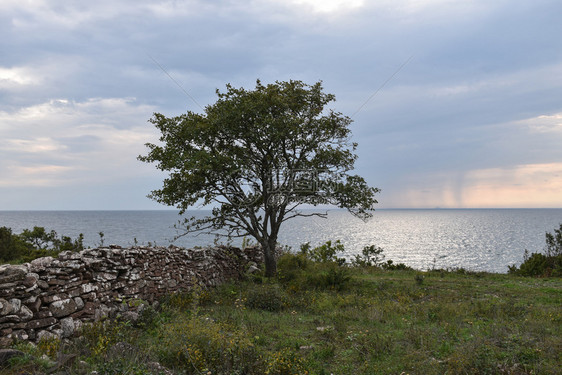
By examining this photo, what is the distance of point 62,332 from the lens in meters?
8.59

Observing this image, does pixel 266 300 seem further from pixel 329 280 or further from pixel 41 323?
pixel 41 323

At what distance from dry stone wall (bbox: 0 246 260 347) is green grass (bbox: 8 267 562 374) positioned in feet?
2.36

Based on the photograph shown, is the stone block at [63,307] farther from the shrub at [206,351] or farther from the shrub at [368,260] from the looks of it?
the shrub at [368,260]

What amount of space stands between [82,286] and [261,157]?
10210mm

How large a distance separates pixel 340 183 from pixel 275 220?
391cm

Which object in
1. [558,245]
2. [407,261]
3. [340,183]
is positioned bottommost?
[407,261]

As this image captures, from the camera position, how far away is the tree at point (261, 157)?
16.1 meters

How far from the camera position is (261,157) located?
17.9 m

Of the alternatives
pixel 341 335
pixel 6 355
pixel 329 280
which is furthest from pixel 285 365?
pixel 329 280

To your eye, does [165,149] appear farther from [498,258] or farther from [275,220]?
[498,258]

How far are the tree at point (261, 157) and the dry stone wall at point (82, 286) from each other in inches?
146

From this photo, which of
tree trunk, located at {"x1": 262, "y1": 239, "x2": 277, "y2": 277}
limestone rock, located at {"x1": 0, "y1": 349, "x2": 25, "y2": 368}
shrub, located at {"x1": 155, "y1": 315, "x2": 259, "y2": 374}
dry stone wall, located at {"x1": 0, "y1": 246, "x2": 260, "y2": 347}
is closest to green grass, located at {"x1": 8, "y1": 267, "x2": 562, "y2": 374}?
shrub, located at {"x1": 155, "y1": 315, "x2": 259, "y2": 374}

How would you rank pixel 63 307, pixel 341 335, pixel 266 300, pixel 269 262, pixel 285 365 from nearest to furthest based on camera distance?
1. pixel 285 365
2. pixel 63 307
3. pixel 341 335
4. pixel 266 300
5. pixel 269 262

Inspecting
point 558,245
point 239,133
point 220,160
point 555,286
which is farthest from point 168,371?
point 558,245
